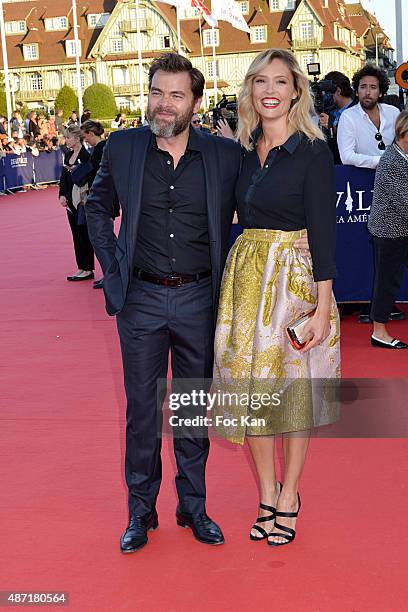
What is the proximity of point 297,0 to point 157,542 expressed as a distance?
3057 inches

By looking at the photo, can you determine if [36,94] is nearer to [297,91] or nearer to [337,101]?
[337,101]

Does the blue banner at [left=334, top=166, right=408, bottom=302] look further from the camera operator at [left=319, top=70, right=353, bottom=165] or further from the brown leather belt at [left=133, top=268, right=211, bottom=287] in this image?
the brown leather belt at [left=133, top=268, right=211, bottom=287]

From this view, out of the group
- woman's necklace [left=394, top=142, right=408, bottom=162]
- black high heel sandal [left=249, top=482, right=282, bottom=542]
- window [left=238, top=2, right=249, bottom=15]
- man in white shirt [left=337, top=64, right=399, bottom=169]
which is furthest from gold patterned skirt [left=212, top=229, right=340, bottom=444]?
window [left=238, top=2, right=249, bottom=15]

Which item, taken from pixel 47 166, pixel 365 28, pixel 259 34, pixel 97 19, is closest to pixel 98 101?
pixel 259 34

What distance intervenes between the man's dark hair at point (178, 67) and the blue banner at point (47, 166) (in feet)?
78.2

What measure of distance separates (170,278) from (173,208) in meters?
0.26

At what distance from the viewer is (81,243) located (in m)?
11.1

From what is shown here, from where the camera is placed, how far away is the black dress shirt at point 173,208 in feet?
12.3

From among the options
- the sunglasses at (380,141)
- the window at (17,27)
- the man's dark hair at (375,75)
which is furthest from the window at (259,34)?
the sunglasses at (380,141)

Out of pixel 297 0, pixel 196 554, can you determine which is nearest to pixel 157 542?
pixel 196 554

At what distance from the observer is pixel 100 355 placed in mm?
7484

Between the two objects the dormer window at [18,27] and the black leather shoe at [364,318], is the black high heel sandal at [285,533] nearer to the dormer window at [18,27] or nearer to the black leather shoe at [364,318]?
the black leather shoe at [364,318]

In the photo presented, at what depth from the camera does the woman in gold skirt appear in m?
3.70

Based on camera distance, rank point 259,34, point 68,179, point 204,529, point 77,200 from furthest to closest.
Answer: point 259,34
point 68,179
point 77,200
point 204,529
